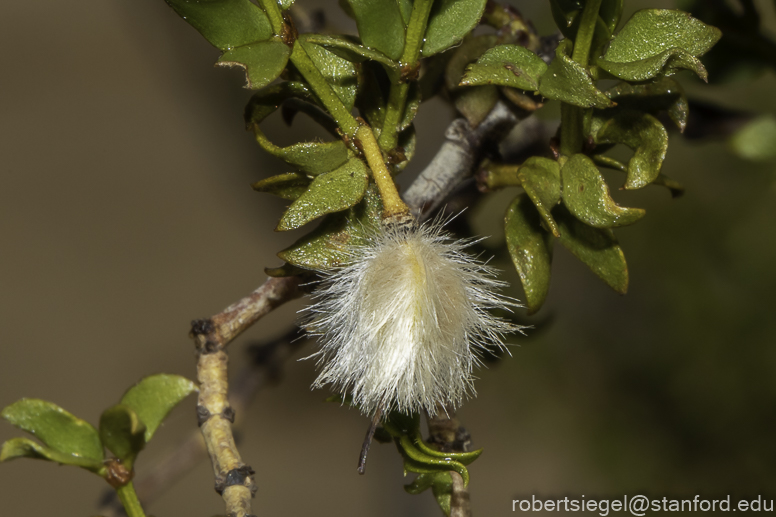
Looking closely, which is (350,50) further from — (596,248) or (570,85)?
(596,248)

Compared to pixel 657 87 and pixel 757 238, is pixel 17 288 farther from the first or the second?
pixel 657 87

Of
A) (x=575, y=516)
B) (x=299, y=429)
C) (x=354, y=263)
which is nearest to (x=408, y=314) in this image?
(x=354, y=263)

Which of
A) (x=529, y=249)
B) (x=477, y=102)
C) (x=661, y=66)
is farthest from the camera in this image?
(x=477, y=102)

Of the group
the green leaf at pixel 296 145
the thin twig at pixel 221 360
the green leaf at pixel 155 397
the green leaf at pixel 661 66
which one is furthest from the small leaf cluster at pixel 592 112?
the green leaf at pixel 155 397

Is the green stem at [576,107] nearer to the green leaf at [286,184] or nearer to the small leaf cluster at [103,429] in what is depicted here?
the green leaf at [286,184]

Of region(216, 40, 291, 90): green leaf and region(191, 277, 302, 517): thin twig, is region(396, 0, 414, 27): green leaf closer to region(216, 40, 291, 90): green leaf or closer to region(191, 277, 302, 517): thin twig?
region(216, 40, 291, 90): green leaf

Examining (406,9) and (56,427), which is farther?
(56,427)

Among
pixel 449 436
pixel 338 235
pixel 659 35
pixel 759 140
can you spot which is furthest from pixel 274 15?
pixel 759 140

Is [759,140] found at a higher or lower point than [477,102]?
lower

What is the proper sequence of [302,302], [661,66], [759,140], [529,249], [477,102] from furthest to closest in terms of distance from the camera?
1. [302,302]
2. [759,140]
3. [477,102]
4. [529,249]
5. [661,66]
